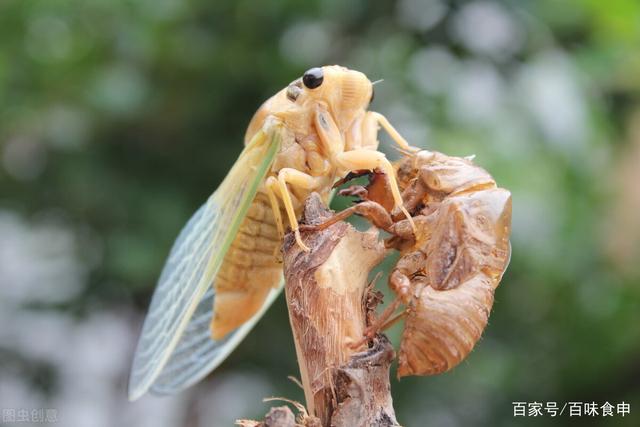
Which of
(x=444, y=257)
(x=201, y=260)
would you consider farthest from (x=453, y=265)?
(x=201, y=260)

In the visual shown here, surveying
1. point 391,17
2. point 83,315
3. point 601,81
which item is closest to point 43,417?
point 83,315

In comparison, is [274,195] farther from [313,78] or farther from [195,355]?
[195,355]

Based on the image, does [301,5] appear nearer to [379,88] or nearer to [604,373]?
[379,88]

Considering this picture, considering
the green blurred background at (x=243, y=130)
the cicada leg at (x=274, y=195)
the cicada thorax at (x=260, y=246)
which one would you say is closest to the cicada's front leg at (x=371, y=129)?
the cicada thorax at (x=260, y=246)

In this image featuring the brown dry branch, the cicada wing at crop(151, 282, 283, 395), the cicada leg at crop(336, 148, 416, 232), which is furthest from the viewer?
the cicada wing at crop(151, 282, 283, 395)

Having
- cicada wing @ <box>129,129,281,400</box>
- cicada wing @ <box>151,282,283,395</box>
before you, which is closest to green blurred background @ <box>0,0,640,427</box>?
cicada wing @ <box>151,282,283,395</box>

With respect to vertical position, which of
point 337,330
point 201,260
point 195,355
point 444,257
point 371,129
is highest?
point 371,129

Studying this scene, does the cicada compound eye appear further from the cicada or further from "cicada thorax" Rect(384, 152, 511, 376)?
"cicada thorax" Rect(384, 152, 511, 376)
